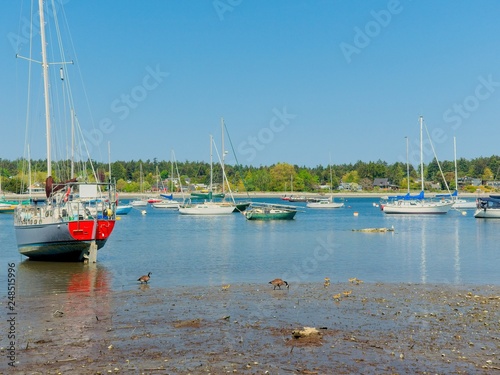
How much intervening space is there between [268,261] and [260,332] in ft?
75.0

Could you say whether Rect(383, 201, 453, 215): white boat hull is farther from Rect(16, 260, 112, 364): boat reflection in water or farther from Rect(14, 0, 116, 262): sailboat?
Rect(16, 260, 112, 364): boat reflection in water

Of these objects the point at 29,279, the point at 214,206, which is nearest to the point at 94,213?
the point at 29,279

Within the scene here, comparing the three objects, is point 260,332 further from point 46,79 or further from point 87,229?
point 46,79

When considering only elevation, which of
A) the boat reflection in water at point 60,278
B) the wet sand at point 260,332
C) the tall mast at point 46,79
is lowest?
the boat reflection in water at point 60,278

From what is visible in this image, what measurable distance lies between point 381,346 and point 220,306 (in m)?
7.81

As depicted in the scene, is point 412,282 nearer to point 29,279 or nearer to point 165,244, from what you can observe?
point 29,279

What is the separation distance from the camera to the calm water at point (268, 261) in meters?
31.8

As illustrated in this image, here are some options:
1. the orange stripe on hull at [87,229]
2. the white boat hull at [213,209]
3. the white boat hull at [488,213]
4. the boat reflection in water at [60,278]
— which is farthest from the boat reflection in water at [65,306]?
the white boat hull at [488,213]

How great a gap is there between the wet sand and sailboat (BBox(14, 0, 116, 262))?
34.7 ft

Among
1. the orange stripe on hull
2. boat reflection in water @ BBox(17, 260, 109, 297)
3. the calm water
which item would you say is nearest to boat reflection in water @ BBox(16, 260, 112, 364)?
boat reflection in water @ BBox(17, 260, 109, 297)

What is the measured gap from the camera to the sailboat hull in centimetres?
3669

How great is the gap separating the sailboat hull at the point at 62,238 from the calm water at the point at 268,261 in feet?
2.66

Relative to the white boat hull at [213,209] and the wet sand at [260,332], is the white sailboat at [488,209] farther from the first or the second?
the wet sand at [260,332]

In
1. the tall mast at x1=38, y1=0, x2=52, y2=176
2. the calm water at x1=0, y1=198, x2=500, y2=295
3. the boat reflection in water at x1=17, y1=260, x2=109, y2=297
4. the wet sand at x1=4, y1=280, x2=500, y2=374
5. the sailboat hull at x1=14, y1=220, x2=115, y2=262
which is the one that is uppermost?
the tall mast at x1=38, y1=0, x2=52, y2=176
